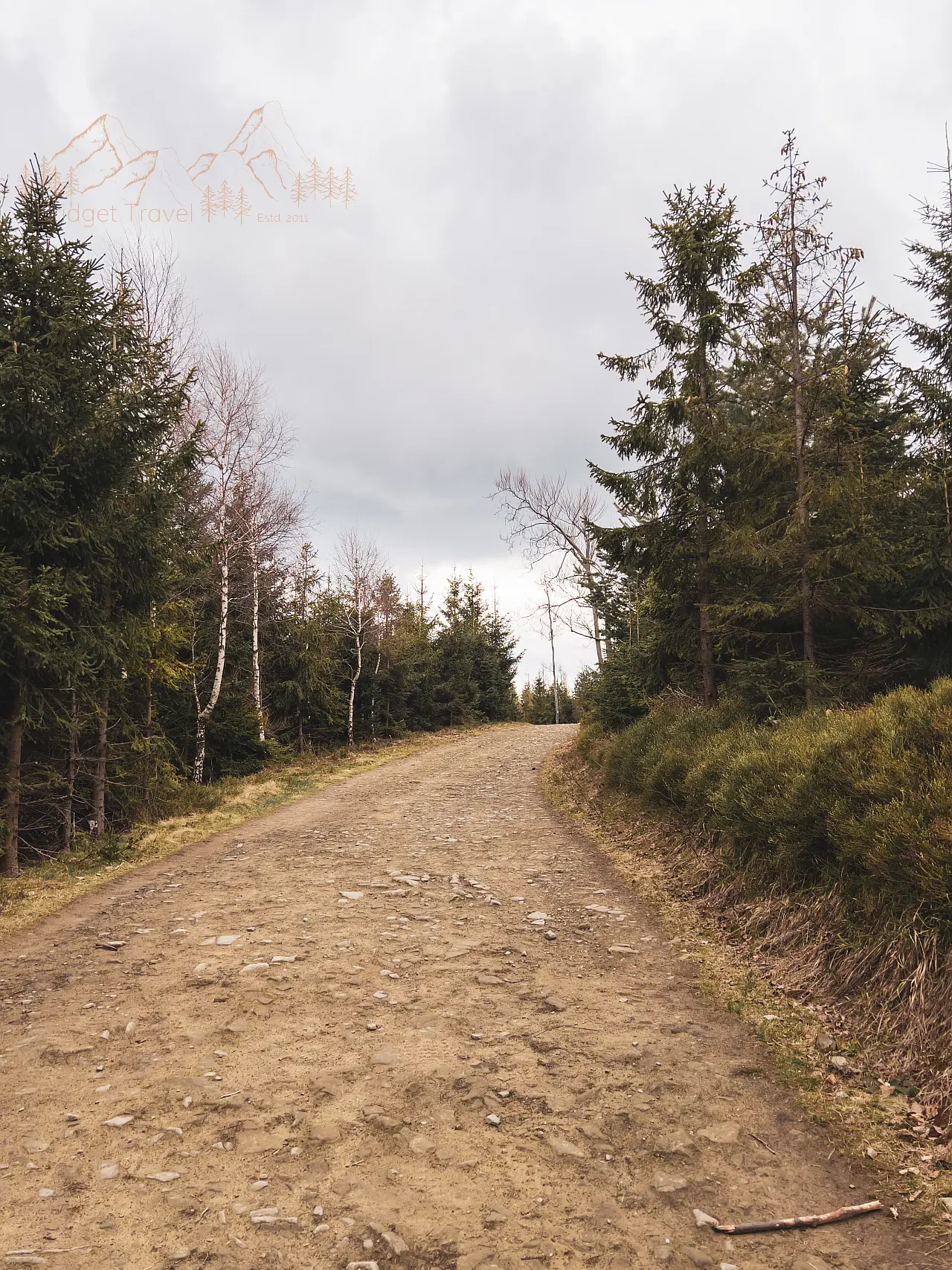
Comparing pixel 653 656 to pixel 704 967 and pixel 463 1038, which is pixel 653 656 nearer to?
pixel 704 967

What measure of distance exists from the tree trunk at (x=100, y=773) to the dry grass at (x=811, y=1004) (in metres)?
8.62

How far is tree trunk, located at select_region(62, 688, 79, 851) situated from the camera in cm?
931

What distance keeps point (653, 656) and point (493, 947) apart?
32.3 ft

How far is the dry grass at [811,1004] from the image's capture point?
10.6ft

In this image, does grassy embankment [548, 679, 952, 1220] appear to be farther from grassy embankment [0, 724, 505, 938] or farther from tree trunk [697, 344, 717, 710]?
grassy embankment [0, 724, 505, 938]

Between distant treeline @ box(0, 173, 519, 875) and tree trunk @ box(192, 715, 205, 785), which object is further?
tree trunk @ box(192, 715, 205, 785)

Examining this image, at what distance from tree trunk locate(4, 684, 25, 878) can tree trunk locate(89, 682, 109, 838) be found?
2002mm

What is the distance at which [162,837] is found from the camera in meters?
10.7

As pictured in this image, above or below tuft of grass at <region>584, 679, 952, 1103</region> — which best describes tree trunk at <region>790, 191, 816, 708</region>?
above

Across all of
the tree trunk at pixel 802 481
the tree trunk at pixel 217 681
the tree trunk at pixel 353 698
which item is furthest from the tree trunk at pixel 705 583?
the tree trunk at pixel 353 698

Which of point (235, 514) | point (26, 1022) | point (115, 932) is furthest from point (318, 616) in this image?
point (26, 1022)

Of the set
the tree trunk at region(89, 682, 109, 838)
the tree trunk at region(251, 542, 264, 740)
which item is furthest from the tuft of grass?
the tree trunk at region(251, 542, 264, 740)

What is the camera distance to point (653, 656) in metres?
14.7

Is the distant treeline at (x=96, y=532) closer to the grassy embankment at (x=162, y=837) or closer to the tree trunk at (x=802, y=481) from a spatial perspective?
the grassy embankment at (x=162, y=837)
